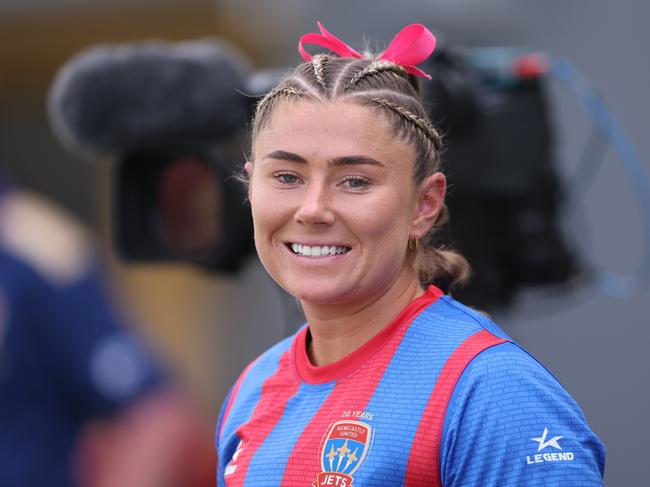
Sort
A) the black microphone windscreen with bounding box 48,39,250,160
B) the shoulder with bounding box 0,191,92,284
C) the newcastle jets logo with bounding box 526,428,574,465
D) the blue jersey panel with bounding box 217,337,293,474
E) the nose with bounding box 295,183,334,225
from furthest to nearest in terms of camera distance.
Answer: the shoulder with bounding box 0,191,92,284
the black microphone windscreen with bounding box 48,39,250,160
the blue jersey panel with bounding box 217,337,293,474
the nose with bounding box 295,183,334,225
the newcastle jets logo with bounding box 526,428,574,465

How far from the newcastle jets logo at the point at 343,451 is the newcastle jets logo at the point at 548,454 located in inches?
7.8

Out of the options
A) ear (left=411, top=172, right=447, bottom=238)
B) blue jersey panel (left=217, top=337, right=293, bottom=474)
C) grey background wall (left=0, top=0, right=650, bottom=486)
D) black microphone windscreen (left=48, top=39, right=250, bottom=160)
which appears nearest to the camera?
ear (left=411, top=172, right=447, bottom=238)

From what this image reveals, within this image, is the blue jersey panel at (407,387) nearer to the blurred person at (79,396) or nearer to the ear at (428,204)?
the ear at (428,204)

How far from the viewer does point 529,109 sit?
2.38 metres

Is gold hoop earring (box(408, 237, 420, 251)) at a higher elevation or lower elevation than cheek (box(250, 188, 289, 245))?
lower

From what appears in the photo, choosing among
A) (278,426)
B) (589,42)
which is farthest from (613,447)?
(278,426)

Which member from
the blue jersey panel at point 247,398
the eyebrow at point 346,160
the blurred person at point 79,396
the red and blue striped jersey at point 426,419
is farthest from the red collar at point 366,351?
the blurred person at point 79,396

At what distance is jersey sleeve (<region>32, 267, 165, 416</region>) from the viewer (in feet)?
7.59

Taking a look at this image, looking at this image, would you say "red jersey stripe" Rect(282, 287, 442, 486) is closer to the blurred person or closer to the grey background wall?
the blurred person

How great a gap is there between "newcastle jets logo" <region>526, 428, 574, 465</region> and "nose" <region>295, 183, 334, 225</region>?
1.20 feet

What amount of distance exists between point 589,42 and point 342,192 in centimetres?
355

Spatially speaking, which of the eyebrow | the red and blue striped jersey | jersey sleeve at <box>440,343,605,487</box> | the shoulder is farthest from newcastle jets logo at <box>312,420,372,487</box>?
the shoulder

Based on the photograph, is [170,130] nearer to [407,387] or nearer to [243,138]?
[243,138]

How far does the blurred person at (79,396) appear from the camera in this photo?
2.30 metres
